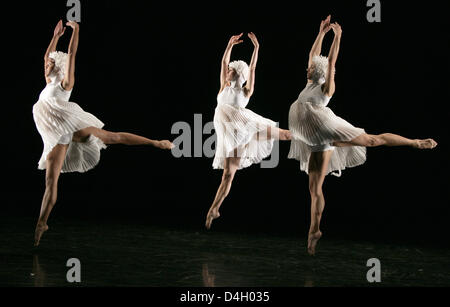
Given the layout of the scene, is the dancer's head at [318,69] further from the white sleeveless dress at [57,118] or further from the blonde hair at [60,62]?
the blonde hair at [60,62]

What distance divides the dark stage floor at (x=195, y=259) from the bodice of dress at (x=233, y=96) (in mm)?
1197

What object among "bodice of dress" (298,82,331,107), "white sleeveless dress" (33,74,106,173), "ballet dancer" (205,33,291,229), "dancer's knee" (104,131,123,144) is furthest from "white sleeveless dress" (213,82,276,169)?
"white sleeveless dress" (33,74,106,173)

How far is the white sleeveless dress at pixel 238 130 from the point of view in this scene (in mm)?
6477

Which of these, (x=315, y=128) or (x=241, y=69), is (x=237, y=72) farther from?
(x=315, y=128)

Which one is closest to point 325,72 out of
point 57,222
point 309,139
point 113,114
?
point 309,139

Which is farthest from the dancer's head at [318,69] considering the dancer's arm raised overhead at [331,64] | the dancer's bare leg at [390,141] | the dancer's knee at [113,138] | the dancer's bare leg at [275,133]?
the dancer's knee at [113,138]

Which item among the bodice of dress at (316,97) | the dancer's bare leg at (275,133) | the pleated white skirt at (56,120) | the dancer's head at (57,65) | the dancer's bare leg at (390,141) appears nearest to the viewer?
the dancer's bare leg at (390,141)

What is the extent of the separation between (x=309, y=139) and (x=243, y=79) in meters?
1.20

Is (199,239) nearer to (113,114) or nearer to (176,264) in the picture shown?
(176,264)

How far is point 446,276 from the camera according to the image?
518 cm

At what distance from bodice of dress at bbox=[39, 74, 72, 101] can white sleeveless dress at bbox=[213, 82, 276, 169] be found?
1.36 m

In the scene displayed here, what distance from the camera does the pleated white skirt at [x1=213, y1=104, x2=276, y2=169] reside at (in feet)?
21.2

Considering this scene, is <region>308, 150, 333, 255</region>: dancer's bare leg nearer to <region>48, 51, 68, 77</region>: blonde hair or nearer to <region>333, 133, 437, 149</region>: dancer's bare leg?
<region>333, 133, 437, 149</region>: dancer's bare leg

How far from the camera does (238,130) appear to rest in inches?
254
